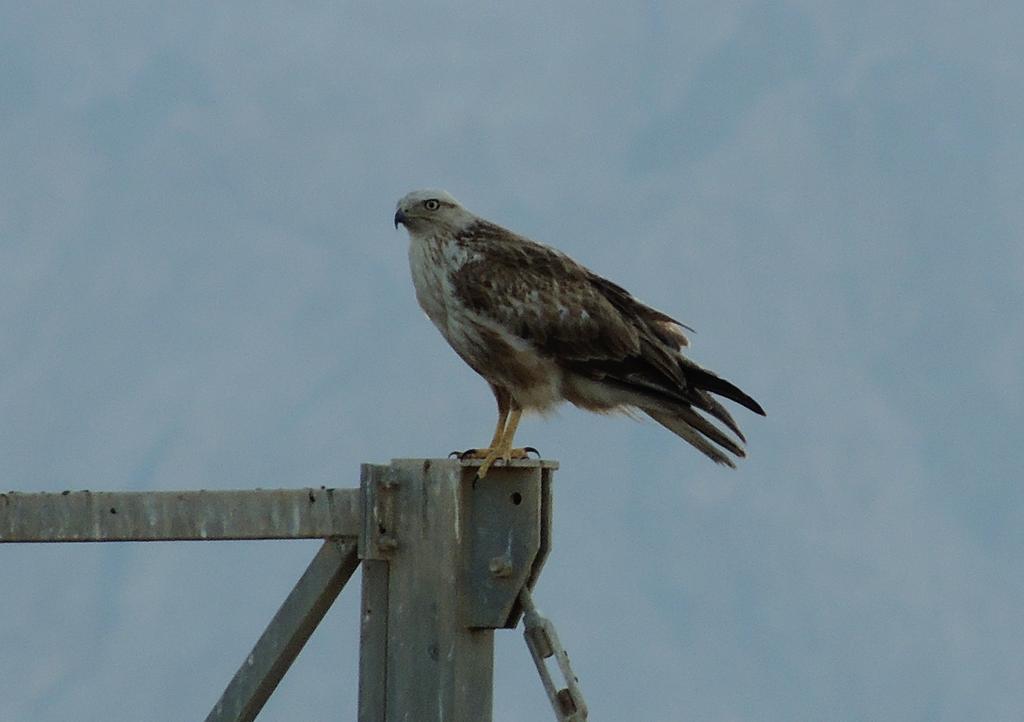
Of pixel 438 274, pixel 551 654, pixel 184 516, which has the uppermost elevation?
pixel 438 274

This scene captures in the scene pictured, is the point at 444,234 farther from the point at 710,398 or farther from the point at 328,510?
the point at 328,510

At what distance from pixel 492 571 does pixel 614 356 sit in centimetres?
268

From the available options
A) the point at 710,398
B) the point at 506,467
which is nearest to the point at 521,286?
the point at 710,398

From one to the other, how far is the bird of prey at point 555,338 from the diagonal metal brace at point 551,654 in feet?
7.77

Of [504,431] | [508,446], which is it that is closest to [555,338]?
[504,431]

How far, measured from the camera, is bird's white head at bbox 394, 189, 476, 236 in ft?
24.2

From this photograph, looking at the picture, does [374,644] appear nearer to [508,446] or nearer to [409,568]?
[409,568]

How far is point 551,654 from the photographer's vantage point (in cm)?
441

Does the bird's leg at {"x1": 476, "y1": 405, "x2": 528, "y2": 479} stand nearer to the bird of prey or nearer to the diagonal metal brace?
the bird of prey

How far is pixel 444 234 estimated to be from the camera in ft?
24.0

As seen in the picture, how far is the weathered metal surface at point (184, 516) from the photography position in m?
4.62

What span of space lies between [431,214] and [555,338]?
84 cm

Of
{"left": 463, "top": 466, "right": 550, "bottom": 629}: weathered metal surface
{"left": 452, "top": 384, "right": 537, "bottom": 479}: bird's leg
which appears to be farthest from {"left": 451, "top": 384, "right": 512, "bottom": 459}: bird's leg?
{"left": 463, "top": 466, "right": 550, "bottom": 629}: weathered metal surface

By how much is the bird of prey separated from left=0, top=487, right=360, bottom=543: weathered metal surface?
88.3 inches
